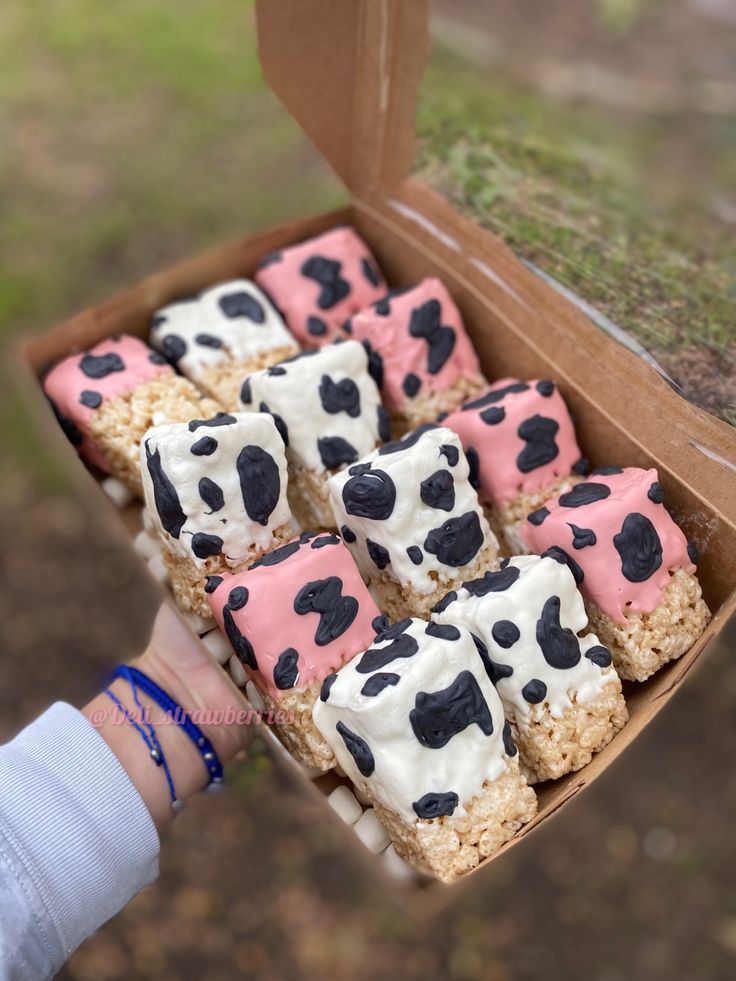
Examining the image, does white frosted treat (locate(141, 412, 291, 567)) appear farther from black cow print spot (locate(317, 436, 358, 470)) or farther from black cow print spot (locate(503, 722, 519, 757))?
black cow print spot (locate(503, 722, 519, 757))

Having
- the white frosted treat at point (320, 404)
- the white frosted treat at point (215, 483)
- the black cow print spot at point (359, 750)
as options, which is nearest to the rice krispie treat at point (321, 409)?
the white frosted treat at point (320, 404)

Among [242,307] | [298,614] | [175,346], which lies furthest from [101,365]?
[298,614]

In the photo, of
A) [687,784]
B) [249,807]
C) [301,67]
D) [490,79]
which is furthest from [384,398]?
[490,79]

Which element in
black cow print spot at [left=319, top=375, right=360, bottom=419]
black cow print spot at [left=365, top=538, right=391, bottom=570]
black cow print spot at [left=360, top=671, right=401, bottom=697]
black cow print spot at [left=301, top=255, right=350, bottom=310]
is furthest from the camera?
black cow print spot at [left=301, top=255, right=350, bottom=310]

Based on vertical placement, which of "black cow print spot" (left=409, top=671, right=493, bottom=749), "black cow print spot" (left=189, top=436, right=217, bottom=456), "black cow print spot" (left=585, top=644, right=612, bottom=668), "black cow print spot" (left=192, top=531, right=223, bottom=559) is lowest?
"black cow print spot" (left=585, top=644, right=612, bottom=668)

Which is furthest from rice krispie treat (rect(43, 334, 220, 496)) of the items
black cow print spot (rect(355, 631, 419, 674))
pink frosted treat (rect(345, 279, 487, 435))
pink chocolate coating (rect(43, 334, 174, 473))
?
black cow print spot (rect(355, 631, 419, 674))

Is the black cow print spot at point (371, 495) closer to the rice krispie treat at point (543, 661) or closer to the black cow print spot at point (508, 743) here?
the rice krispie treat at point (543, 661)

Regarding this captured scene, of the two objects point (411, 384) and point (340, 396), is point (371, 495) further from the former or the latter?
point (411, 384)
